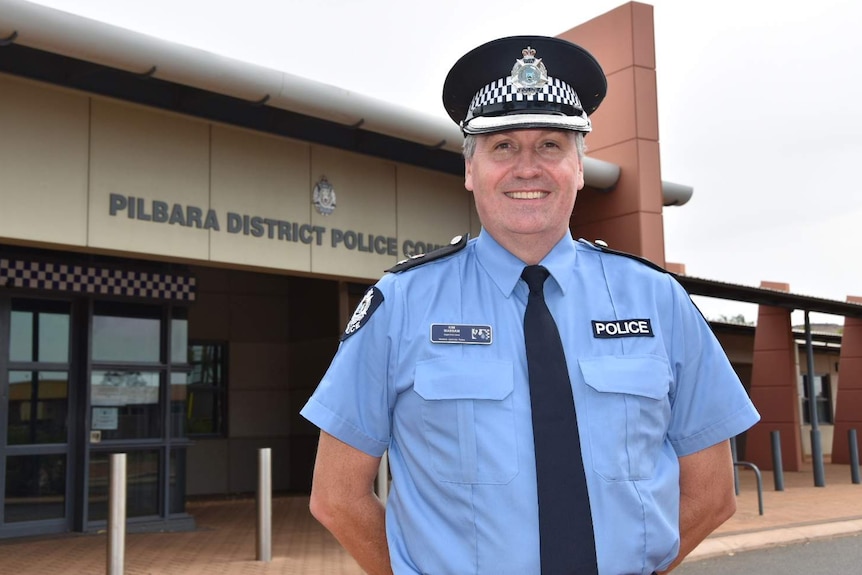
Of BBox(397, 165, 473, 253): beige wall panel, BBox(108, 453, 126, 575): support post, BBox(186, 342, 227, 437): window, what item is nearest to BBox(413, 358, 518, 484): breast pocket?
BBox(108, 453, 126, 575): support post

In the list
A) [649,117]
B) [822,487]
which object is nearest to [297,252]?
[649,117]

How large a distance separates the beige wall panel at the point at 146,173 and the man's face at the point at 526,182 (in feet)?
21.8

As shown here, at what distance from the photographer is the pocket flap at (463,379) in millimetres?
1892

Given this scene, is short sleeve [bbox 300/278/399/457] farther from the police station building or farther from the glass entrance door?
the glass entrance door

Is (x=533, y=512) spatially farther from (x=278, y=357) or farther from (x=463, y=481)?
(x=278, y=357)

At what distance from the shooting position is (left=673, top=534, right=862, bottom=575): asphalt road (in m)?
8.33

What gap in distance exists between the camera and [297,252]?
9648 mm

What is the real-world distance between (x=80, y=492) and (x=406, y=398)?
30.5 feet

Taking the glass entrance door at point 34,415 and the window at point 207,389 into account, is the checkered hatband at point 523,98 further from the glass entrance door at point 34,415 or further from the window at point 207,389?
the window at point 207,389

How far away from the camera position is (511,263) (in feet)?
6.81

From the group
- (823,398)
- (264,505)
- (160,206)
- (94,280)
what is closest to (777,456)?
(264,505)

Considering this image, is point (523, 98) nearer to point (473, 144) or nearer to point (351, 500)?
point (473, 144)

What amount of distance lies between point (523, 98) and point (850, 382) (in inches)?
918

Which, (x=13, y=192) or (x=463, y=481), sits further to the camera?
(x=13, y=192)
